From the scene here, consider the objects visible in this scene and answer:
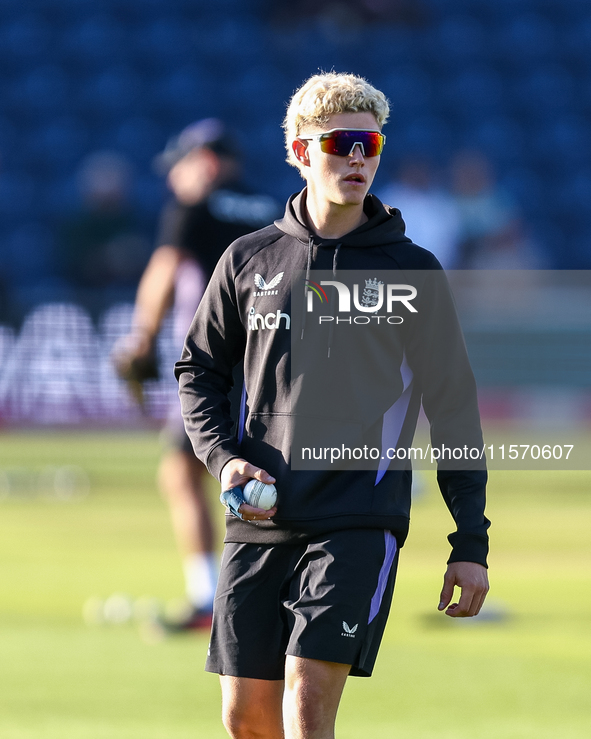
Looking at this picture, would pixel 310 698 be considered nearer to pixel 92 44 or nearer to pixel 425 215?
pixel 425 215

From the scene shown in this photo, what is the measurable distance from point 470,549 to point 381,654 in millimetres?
2800

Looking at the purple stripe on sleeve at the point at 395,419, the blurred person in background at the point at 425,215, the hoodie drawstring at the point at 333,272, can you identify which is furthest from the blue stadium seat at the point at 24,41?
the purple stripe on sleeve at the point at 395,419

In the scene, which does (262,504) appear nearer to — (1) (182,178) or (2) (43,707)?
(2) (43,707)

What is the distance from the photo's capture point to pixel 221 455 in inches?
136

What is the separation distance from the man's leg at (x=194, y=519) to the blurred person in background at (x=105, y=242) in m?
9.87

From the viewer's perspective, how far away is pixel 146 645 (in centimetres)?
617

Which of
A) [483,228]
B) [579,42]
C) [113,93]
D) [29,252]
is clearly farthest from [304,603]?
[579,42]

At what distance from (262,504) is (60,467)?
399 inches

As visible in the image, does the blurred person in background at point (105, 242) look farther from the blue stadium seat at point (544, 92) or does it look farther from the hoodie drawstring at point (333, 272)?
the hoodie drawstring at point (333, 272)

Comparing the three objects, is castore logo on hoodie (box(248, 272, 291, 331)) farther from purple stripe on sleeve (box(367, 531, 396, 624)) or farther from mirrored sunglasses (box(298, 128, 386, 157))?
purple stripe on sleeve (box(367, 531, 396, 624))

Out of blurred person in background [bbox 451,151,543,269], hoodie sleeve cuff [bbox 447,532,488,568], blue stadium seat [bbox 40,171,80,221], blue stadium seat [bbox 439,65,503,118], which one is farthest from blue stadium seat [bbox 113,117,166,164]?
hoodie sleeve cuff [bbox 447,532,488,568]

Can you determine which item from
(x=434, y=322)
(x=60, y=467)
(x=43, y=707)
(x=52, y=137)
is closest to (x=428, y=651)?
(x=43, y=707)

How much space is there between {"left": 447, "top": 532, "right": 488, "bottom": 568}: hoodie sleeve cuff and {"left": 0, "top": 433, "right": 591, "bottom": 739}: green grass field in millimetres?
1500

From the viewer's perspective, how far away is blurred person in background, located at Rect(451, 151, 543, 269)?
1563 centimetres
